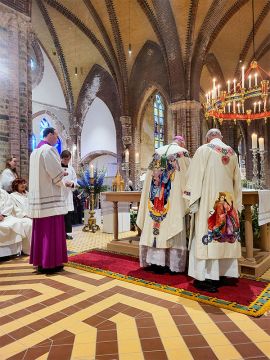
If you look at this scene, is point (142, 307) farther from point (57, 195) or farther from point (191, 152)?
point (191, 152)

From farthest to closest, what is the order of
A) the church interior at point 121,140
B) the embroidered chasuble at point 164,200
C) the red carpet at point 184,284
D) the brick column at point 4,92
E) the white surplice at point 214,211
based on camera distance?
1. the brick column at point 4,92
2. the embroidered chasuble at point 164,200
3. the white surplice at point 214,211
4. the red carpet at point 184,284
5. the church interior at point 121,140

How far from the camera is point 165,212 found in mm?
4094

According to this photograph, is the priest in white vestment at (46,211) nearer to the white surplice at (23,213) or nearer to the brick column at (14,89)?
the white surplice at (23,213)

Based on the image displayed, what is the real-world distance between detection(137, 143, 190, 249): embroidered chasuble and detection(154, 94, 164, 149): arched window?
14923 mm

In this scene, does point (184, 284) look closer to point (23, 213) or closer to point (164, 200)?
point (164, 200)

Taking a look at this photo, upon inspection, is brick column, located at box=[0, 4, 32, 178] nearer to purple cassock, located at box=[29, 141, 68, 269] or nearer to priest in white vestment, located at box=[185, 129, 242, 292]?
purple cassock, located at box=[29, 141, 68, 269]

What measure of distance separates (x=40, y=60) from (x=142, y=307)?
16060 mm

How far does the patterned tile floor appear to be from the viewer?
225 cm

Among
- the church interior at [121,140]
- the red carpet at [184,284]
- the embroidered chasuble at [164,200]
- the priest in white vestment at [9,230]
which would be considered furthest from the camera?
the priest in white vestment at [9,230]

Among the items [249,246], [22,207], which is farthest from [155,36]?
[249,246]

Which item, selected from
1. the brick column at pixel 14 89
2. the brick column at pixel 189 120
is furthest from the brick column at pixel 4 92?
the brick column at pixel 189 120

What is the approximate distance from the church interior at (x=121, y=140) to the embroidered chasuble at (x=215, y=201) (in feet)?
1.73

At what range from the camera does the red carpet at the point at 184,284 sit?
310cm

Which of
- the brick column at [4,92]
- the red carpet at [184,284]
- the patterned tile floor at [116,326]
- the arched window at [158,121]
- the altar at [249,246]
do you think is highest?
the arched window at [158,121]
